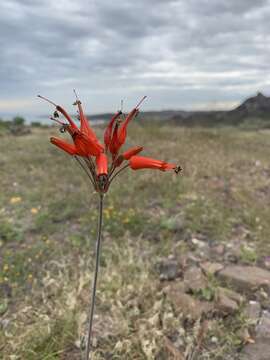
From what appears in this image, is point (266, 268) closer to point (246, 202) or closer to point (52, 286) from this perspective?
point (246, 202)

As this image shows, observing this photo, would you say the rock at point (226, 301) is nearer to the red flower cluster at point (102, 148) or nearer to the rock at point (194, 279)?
the rock at point (194, 279)

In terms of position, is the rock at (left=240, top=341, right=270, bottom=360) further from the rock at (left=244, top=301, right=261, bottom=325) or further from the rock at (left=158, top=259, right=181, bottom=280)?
the rock at (left=158, top=259, right=181, bottom=280)

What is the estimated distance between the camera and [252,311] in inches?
140

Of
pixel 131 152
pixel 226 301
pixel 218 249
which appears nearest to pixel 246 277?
pixel 226 301

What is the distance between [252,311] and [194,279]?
64 centimetres

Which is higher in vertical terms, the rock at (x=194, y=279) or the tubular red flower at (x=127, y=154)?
the tubular red flower at (x=127, y=154)

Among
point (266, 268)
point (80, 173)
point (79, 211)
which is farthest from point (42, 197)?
point (266, 268)

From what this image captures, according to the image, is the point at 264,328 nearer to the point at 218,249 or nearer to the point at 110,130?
the point at 218,249

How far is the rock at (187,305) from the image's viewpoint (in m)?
3.47

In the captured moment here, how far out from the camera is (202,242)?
486 centimetres

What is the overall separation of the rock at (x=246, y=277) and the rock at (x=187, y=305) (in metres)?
0.48

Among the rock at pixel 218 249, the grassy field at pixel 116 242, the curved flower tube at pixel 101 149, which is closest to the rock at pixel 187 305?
the grassy field at pixel 116 242

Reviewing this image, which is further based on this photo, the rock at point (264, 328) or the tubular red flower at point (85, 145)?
the rock at point (264, 328)

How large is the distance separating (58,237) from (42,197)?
1.50 meters
